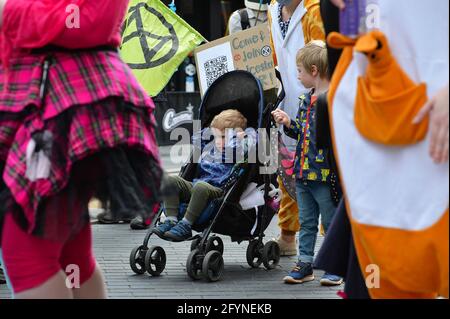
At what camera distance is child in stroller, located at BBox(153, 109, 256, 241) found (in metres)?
5.64

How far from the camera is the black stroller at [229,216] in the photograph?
18.4 feet

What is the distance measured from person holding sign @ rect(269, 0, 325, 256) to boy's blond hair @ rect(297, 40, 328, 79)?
383 mm

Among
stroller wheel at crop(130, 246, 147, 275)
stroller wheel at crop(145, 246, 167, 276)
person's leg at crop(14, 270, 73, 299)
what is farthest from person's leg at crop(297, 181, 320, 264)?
person's leg at crop(14, 270, 73, 299)

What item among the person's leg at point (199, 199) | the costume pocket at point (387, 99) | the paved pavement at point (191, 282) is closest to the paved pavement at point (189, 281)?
the paved pavement at point (191, 282)

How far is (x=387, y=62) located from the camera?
7.96ft

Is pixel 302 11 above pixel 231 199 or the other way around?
above

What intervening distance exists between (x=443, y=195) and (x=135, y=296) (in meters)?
3.05

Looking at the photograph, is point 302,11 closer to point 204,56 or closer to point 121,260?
point 204,56

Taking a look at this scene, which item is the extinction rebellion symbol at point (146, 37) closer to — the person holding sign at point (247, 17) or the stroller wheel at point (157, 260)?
the person holding sign at point (247, 17)

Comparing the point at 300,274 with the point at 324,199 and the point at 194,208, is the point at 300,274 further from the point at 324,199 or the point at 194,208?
the point at 194,208

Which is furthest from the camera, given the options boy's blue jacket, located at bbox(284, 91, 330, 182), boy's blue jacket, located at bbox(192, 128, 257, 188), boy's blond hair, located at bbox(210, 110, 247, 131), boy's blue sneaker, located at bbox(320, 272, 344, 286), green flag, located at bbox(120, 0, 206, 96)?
green flag, located at bbox(120, 0, 206, 96)

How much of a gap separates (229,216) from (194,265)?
1.33 feet

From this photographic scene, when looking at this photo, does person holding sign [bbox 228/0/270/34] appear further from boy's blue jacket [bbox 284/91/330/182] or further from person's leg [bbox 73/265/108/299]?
person's leg [bbox 73/265/108/299]

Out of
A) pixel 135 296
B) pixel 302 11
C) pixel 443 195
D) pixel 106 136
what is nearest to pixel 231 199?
pixel 135 296
